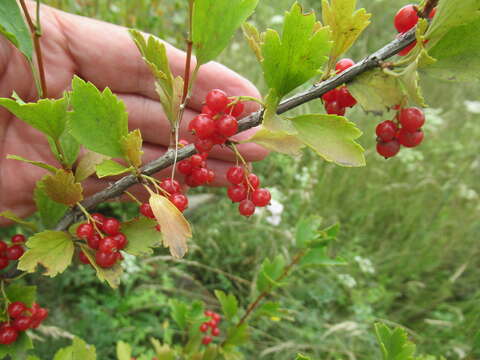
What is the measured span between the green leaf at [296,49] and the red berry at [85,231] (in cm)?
58

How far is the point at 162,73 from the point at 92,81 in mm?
1105

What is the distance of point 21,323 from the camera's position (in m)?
1.10

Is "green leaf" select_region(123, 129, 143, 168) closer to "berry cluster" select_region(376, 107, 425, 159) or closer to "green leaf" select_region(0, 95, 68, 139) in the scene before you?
"green leaf" select_region(0, 95, 68, 139)

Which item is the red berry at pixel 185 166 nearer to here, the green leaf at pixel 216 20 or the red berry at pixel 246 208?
the red berry at pixel 246 208

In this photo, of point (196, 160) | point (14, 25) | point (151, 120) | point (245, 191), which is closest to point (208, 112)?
point (196, 160)

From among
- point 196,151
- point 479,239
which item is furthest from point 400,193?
point 196,151

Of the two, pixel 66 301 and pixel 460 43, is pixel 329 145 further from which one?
pixel 66 301

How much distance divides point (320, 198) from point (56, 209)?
2672mm

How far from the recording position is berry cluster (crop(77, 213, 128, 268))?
881 millimetres

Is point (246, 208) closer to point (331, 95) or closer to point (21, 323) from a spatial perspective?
point (331, 95)

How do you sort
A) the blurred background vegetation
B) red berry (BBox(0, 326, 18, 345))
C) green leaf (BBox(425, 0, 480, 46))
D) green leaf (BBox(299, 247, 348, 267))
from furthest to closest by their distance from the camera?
the blurred background vegetation
green leaf (BBox(299, 247, 348, 267))
red berry (BBox(0, 326, 18, 345))
green leaf (BBox(425, 0, 480, 46))

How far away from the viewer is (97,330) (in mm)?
2084

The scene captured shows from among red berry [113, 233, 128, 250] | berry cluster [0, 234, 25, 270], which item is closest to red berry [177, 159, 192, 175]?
red berry [113, 233, 128, 250]

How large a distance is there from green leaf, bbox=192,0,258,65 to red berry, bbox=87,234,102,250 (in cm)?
51
